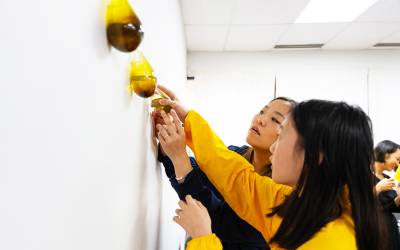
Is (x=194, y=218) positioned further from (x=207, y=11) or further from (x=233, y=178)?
(x=207, y=11)

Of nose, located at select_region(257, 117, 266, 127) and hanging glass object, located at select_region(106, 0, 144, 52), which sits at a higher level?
hanging glass object, located at select_region(106, 0, 144, 52)

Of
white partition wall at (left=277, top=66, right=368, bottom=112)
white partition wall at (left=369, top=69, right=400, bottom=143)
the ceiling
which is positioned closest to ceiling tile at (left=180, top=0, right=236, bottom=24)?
the ceiling

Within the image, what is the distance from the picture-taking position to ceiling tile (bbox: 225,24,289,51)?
9.12 ft

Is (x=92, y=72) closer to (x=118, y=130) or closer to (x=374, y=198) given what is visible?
(x=118, y=130)

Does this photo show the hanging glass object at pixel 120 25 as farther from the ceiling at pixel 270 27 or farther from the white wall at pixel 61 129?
the ceiling at pixel 270 27

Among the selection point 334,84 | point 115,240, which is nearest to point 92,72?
point 115,240

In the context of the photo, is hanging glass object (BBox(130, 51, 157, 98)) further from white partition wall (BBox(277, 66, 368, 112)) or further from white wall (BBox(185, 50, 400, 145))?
white partition wall (BBox(277, 66, 368, 112))

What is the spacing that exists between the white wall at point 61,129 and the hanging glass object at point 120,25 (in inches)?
0.5

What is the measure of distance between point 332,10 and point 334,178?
2.09 meters

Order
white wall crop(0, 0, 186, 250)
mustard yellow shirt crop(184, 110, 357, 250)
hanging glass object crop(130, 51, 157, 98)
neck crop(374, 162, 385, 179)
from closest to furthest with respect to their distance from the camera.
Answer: white wall crop(0, 0, 186, 250)
hanging glass object crop(130, 51, 157, 98)
mustard yellow shirt crop(184, 110, 357, 250)
neck crop(374, 162, 385, 179)

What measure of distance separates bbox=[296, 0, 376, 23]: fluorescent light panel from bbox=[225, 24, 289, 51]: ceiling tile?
245mm

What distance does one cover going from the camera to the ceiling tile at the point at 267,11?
87.8 inches

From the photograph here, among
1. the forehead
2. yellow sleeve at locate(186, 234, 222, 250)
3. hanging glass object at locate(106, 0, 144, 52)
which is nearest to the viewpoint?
hanging glass object at locate(106, 0, 144, 52)

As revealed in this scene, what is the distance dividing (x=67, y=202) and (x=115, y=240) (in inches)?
8.9
